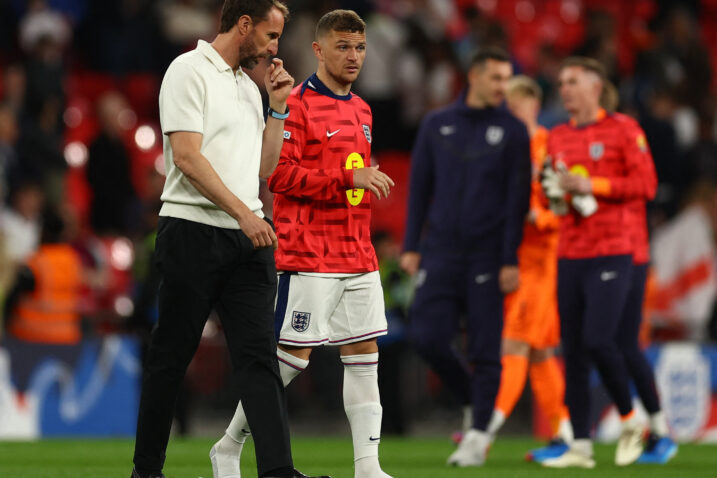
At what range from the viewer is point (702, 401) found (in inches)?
489

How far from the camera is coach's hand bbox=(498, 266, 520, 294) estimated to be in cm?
862

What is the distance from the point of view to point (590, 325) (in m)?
8.66

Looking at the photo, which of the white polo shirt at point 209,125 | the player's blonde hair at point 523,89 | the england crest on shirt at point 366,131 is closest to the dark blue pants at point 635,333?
the player's blonde hair at point 523,89

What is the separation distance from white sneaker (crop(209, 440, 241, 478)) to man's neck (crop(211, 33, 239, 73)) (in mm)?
1880

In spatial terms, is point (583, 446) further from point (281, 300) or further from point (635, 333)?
point (281, 300)

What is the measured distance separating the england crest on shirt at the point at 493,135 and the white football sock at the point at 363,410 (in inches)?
101

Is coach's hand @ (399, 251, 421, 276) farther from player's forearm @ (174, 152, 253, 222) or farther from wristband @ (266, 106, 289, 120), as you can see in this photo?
player's forearm @ (174, 152, 253, 222)

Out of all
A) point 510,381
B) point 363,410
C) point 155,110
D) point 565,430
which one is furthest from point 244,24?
point 155,110

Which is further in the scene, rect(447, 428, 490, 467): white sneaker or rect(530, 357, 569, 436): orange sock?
rect(530, 357, 569, 436): orange sock

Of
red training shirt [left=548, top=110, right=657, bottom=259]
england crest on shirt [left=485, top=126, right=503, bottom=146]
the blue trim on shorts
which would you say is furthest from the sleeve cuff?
the blue trim on shorts

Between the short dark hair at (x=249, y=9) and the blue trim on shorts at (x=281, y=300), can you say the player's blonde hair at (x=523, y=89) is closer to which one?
the blue trim on shorts at (x=281, y=300)

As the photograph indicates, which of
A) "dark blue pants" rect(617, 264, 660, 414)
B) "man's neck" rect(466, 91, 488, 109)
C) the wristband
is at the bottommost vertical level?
"dark blue pants" rect(617, 264, 660, 414)

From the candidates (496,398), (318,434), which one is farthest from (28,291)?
(496,398)

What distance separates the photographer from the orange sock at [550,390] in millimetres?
9703
